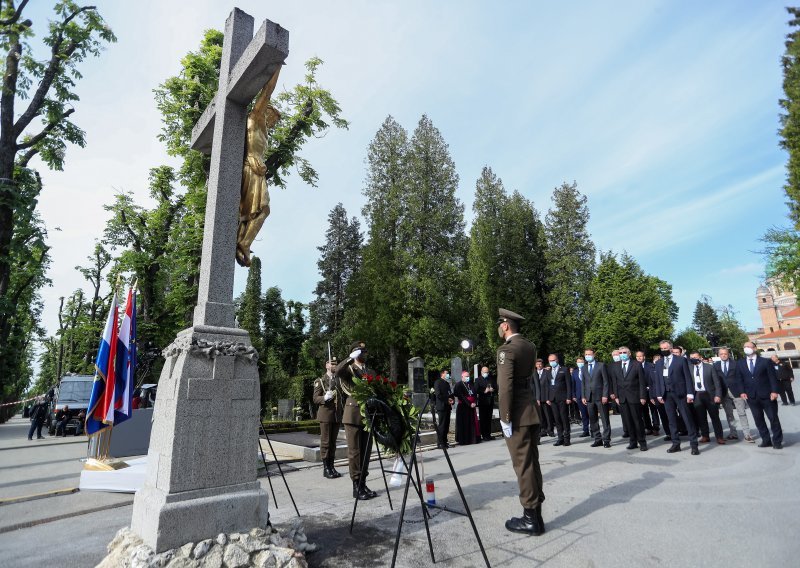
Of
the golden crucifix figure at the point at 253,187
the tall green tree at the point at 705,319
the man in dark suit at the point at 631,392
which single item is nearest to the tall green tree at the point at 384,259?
the man in dark suit at the point at 631,392

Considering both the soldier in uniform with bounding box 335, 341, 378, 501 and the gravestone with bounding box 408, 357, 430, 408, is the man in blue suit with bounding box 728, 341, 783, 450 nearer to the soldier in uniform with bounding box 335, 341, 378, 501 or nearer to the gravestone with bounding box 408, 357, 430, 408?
the soldier in uniform with bounding box 335, 341, 378, 501

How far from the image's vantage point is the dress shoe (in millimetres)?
4148

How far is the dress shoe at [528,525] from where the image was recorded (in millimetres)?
4148

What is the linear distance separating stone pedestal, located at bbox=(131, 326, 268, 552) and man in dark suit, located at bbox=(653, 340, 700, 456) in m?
8.02

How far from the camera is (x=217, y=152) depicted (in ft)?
14.9

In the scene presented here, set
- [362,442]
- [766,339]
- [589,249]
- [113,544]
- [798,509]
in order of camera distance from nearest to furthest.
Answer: [113,544] → [798,509] → [362,442] → [589,249] → [766,339]

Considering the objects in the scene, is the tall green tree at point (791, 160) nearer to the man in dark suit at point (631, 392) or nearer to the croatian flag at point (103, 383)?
the man in dark suit at point (631, 392)

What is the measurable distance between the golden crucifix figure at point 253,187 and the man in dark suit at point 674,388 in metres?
8.38

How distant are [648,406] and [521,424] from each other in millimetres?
8874

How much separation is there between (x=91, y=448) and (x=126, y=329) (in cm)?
377

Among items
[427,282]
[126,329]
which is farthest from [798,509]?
[427,282]

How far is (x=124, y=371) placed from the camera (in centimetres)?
777

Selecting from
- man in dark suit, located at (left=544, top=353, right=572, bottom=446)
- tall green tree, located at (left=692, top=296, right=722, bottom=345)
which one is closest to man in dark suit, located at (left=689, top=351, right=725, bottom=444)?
man in dark suit, located at (left=544, top=353, right=572, bottom=446)

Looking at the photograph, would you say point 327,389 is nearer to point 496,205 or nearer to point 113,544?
point 113,544
